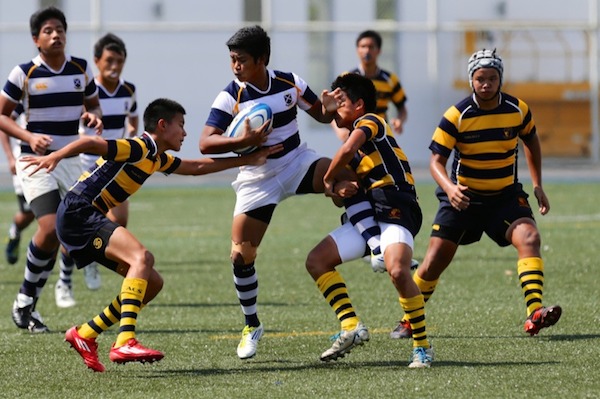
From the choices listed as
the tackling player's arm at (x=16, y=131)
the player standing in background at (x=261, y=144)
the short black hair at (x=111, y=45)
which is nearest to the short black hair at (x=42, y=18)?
the tackling player's arm at (x=16, y=131)

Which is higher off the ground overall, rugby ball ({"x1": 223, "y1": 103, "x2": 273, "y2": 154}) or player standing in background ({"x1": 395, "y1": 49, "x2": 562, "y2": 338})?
rugby ball ({"x1": 223, "y1": 103, "x2": 273, "y2": 154})

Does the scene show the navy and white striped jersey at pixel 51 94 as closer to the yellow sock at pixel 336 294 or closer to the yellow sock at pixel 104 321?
the yellow sock at pixel 104 321

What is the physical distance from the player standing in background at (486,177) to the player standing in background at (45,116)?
2.41 m

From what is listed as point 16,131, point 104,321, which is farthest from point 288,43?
point 104,321

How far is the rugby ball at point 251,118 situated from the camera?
24.3ft

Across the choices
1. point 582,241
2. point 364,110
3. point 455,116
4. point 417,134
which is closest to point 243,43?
point 364,110

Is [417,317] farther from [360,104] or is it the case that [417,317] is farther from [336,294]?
[360,104]

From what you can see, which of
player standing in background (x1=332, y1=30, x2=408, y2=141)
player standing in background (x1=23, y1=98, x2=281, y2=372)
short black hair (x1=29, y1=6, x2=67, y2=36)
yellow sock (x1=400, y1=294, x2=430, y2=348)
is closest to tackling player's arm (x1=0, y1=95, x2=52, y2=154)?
short black hair (x1=29, y1=6, x2=67, y2=36)

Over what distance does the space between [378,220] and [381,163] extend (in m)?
0.34

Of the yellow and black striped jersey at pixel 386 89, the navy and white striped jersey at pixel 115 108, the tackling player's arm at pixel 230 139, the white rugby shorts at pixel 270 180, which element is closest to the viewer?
the tackling player's arm at pixel 230 139

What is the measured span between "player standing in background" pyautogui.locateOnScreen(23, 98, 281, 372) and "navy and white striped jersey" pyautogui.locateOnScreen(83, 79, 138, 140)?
13.5ft

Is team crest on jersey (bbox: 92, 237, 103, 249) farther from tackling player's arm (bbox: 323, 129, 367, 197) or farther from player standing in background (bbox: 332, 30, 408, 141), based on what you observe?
player standing in background (bbox: 332, 30, 408, 141)

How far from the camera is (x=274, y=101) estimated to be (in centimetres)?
770

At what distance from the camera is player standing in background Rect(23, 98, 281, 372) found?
711 cm
